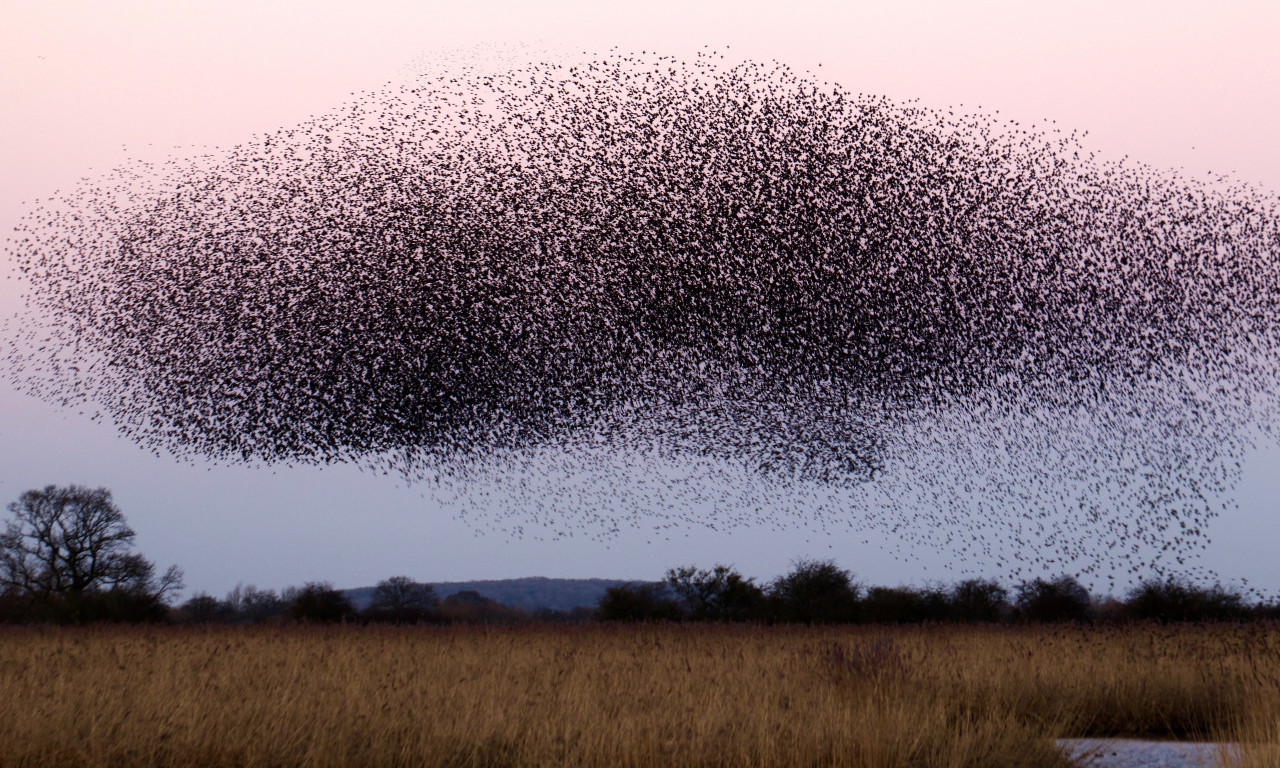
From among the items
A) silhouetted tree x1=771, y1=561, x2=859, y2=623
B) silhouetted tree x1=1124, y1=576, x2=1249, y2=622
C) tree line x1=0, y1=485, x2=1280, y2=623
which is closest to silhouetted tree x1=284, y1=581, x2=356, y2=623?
tree line x1=0, y1=485, x2=1280, y2=623

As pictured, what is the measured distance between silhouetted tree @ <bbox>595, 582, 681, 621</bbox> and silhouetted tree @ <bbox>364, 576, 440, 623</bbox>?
4875mm

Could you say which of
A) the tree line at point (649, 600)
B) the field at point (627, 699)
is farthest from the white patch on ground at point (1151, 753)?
the tree line at point (649, 600)

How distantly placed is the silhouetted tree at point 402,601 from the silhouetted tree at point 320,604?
1042mm

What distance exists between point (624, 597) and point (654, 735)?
22248 mm

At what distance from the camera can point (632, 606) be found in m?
29.9

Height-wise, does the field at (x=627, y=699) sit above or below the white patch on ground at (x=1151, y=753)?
above

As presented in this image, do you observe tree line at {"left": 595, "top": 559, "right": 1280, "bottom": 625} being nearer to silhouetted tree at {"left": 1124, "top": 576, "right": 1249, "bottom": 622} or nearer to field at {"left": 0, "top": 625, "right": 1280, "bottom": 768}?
silhouetted tree at {"left": 1124, "top": 576, "right": 1249, "bottom": 622}

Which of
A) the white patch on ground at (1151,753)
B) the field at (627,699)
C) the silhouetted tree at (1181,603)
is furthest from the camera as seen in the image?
the silhouetted tree at (1181,603)

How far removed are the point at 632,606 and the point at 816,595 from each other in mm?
5382

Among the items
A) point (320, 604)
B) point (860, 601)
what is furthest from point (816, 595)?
point (320, 604)

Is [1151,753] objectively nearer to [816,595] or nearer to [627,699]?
[627,699]

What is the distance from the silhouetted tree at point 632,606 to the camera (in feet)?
97.6

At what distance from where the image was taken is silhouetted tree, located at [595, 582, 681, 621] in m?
29.8

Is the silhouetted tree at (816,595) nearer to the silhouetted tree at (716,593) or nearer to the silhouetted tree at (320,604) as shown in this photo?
the silhouetted tree at (716,593)
